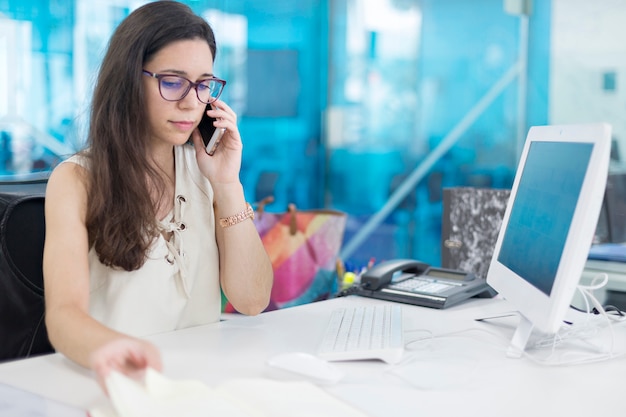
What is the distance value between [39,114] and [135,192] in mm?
1753

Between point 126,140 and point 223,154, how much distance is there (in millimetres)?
265

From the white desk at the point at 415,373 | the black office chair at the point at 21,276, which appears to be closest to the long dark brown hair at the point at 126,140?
the black office chair at the point at 21,276

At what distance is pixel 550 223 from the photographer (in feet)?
3.94

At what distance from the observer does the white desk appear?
102cm

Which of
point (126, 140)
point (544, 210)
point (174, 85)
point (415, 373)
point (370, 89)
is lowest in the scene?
point (415, 373)

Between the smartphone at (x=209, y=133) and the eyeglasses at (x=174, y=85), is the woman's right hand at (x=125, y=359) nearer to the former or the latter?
the eyeglasses at (x=174, y=85)

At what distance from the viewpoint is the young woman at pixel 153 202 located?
1.40 meters

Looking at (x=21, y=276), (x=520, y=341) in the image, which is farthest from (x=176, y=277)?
(x=520, y=341)

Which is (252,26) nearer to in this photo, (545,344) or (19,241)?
(19,241)

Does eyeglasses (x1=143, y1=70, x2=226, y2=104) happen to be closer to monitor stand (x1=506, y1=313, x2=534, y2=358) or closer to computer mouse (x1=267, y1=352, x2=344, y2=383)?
computer mouse (x1=267, y1=352, x2=344, y2=383)

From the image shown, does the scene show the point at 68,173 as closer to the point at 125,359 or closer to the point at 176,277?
the point at 176,277

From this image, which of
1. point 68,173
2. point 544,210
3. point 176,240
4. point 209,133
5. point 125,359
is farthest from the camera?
point 209,133

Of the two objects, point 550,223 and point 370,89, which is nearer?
point 550,223

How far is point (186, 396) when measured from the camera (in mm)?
910
